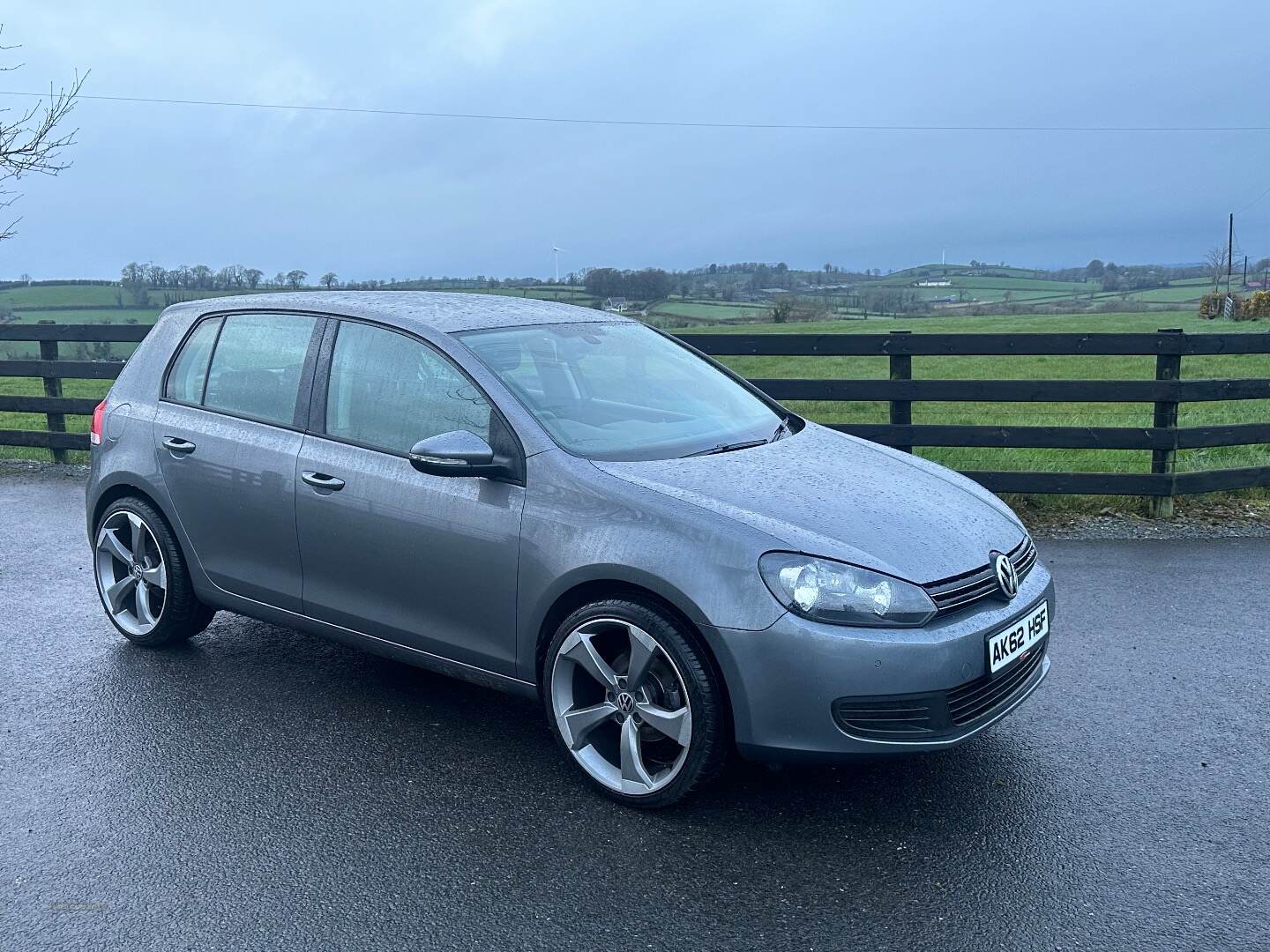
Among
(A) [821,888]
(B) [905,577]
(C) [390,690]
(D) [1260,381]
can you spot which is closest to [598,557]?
(B) [905,577]

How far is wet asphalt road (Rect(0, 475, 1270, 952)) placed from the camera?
119 inches

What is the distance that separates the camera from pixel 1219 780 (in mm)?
3836

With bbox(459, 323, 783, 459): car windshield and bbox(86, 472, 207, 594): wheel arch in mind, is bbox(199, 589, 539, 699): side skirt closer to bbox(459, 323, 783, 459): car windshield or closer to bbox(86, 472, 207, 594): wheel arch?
bbox(86, 472, 207, 594): wheel arch

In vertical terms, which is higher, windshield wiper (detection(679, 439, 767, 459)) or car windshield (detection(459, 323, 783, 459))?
car windshield (detection(459, 323, 783, 459))

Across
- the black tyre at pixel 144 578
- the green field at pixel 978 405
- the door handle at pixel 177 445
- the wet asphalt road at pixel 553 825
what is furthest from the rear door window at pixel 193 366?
the green field at pixel 978 405

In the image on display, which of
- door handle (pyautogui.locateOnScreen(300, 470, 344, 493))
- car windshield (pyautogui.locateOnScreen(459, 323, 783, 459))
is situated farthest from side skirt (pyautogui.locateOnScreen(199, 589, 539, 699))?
car windshield (pyautogui.locateOnScreen(459, 323, 783, 459))

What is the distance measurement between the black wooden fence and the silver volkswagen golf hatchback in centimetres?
344

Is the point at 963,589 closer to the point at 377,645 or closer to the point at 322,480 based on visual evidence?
the point at 377,645

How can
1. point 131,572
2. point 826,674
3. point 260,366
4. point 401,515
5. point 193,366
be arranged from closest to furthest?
1. point 826,674
2. point 401,515
3. point 260,366
4. point 193,366
5. point 131,572

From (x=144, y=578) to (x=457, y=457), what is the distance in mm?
2302

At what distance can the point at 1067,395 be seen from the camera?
7.95 metres

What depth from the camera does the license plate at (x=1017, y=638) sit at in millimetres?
3559

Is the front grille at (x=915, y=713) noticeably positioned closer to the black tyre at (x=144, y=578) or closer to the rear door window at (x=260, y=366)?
the rear door window at (x=260, y=366)

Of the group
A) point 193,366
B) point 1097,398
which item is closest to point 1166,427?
point 1097,398
